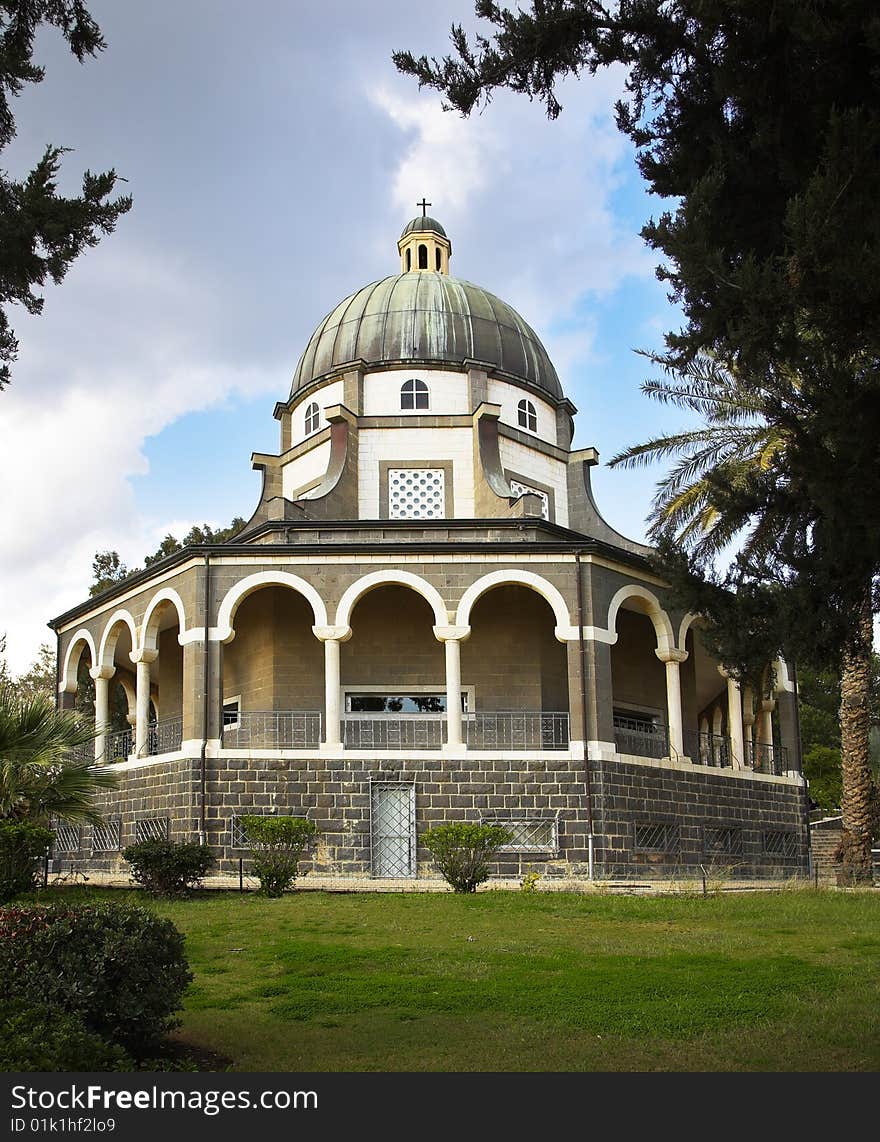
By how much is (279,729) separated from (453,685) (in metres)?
4.00

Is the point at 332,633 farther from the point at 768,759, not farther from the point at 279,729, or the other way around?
the point at 768,759

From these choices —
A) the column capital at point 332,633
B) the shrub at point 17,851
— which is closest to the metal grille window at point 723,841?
the column capital at point 332,633

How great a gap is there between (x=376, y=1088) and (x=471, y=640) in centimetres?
1970

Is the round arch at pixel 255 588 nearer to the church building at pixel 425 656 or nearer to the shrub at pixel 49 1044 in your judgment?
the church building at pixel 425 656

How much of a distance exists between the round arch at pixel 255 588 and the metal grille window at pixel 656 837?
7437 mm

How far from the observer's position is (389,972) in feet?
39.0

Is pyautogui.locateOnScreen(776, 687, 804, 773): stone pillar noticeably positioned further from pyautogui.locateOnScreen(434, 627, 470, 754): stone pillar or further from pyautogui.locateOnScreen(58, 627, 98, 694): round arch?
pyautogui.locateOnScreen(58, 627, 98, 694): round arch

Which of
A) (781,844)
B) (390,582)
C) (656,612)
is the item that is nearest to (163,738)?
(390,582)

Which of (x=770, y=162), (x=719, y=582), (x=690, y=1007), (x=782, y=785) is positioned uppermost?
(x=770, y=162)

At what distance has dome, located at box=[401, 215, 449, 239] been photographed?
3553 centimetres

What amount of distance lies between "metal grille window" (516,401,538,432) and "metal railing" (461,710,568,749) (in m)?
8.90

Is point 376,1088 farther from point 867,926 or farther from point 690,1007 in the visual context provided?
point 867,926

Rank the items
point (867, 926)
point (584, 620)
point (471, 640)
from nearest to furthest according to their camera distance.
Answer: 1. point (867, 926)
2. point (584, 620)
3. point (471, 640)

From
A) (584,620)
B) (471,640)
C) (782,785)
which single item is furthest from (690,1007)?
(782,785)
